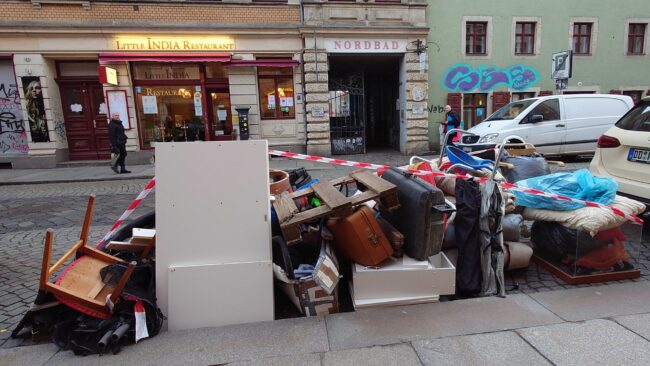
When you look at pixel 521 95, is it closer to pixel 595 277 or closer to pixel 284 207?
pixel 595 277

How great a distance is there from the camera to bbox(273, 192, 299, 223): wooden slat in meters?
2.80

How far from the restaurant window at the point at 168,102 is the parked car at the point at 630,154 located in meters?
12.2

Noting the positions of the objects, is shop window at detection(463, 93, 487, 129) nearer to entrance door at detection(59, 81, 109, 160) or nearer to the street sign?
the street sign

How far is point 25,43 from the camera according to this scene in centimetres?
1211

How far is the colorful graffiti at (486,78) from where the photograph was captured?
15.0 meters

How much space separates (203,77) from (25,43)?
5657 millimetres

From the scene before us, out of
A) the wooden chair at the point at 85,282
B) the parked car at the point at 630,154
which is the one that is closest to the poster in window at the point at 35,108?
the wooden chair at the point at 85,282

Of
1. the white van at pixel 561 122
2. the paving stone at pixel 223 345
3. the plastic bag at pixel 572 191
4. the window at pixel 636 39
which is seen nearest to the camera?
the paving stone at pixel 223 345

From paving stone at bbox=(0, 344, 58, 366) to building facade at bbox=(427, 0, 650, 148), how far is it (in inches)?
570

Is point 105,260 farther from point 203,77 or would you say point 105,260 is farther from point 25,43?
point 25,43

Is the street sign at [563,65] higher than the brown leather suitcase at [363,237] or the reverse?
higher

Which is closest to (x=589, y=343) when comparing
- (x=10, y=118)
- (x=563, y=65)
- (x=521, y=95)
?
(x=563, y=65)

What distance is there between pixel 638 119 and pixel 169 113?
13484mm

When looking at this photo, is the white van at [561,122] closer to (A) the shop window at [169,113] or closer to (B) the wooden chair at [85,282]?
(B) the wooden chair at [85,282]
